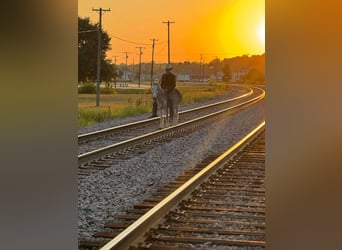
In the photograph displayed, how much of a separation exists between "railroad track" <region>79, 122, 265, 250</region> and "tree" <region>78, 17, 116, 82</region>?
66.5ft

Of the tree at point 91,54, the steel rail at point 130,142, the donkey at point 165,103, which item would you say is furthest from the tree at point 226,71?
the steel rail at point 130,142

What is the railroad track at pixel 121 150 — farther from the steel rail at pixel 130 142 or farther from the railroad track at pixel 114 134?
the railroad track at pixel 114 134

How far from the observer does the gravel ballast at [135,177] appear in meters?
5.39

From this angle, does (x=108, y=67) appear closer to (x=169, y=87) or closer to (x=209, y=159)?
(x=169, y=87)

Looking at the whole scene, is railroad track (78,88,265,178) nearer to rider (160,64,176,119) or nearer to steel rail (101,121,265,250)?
rider (160,64,176,119)

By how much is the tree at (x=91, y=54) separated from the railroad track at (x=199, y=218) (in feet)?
66.5

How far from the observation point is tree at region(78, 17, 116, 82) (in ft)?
86.8
